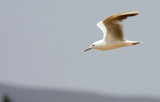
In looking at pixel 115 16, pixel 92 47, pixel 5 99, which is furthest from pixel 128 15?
pixel 5 99

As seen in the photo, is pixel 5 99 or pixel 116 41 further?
pixel 5 99

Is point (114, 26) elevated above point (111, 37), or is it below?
above

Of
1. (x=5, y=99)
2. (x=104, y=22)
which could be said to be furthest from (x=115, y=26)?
(x=5, y=99)

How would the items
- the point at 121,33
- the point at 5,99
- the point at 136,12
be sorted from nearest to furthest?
the point at 136,12 → the point at 121,33 → the point at 5,99

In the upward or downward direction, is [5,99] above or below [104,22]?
below

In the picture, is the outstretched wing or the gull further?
the gull

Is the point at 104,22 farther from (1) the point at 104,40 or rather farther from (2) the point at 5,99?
(2) the point at 5,99

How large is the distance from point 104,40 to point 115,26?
31 centimetres

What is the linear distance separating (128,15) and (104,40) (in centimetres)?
61

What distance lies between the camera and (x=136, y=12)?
7184 mm

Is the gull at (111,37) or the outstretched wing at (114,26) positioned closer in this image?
the outstretched wing at (114,26)

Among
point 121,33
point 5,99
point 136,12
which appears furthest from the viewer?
point 5,99

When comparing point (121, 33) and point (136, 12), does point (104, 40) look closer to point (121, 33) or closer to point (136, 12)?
point (121, 33)

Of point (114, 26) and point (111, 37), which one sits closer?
point (114, 26)
